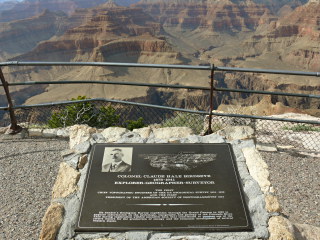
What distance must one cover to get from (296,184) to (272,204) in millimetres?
1920

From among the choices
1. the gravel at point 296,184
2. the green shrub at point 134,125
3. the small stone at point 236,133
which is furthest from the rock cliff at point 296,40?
the small stone at point 236,133

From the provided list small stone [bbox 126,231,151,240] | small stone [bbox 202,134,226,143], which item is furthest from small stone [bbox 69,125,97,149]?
small stone [bbox 126,231,151,240]

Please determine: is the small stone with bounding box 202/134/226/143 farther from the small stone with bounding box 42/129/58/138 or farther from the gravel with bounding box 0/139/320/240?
the small stone with bounding box 42/129/58/138

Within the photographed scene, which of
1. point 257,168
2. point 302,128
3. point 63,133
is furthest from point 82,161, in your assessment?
point 302,128

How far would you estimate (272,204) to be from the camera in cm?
342

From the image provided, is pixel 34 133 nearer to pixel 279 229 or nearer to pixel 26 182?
pixel 26 182

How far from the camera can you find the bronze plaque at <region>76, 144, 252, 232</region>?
314 cm

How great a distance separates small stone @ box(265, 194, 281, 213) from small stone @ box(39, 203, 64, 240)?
2216 millimetres

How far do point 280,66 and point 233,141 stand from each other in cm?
12059

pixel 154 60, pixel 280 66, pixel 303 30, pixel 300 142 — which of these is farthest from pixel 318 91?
pixel 300 142

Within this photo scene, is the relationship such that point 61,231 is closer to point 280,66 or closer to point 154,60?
point 154,60

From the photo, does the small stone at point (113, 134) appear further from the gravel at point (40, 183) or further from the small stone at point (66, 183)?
the gravel at point (40, 183)

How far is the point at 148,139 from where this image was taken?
14.4 feet

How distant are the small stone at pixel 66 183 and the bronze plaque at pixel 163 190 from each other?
231 millimetres
